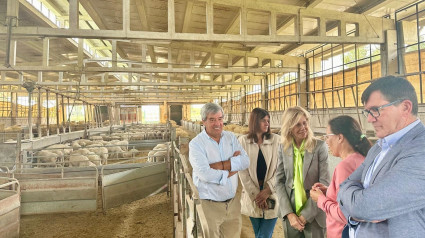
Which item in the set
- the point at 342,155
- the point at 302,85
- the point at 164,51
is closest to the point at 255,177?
the point at 342,155

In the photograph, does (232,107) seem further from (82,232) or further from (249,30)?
(82,232)

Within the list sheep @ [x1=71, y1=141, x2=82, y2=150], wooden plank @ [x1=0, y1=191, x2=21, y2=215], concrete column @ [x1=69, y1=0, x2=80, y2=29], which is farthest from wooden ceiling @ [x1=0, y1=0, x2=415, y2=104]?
wooden plank @ [x1=0, y1=191, x2=21, y2=215]

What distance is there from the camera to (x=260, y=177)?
9.78 feet

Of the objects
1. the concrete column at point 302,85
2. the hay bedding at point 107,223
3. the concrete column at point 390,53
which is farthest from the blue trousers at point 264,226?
the concrete column at point 302,85

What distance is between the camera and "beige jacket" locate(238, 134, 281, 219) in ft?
9.42

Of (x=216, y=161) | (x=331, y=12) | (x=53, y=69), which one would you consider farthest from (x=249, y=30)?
(x=216, y=161)

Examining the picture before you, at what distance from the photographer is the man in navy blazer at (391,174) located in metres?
1.07

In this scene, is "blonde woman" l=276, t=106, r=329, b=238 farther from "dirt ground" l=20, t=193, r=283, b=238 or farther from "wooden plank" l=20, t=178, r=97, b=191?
"wooden plank" l=20, t=178, r=97, b=191

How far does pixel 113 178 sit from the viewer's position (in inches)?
240

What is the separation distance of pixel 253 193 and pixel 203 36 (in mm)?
4663

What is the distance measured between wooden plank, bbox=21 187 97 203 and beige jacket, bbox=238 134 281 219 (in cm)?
430

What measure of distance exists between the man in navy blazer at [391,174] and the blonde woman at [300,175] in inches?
37.6

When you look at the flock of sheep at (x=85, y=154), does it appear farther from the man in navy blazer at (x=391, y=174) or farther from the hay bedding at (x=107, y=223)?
the man in navy blazer at (x=391, y=174)

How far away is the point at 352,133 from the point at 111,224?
206 inches
